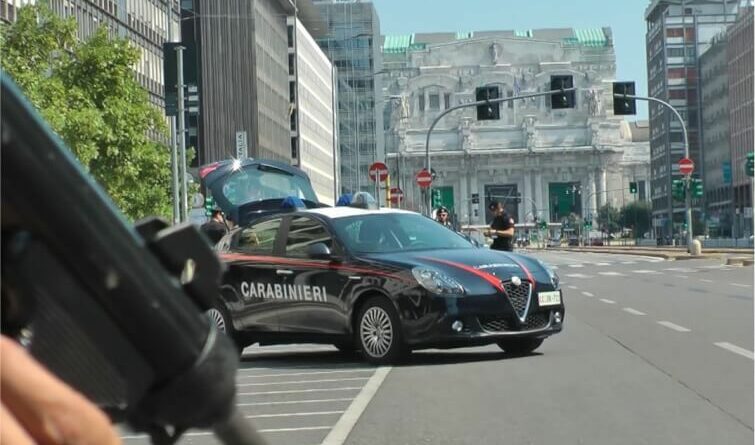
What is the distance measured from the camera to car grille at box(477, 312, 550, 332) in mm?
12336

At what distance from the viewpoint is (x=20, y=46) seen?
33.2 meters

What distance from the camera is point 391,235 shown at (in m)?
13.5

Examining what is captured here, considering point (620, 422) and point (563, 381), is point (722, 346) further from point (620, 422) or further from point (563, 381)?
point (620, 422)

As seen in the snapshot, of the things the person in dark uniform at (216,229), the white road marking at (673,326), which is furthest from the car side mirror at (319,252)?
the white road marking at (673,326)

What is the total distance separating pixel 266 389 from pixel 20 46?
23.7 meters

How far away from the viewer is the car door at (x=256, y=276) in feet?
44.3

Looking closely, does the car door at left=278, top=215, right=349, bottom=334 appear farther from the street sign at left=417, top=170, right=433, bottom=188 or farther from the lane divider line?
the street sign at left=417, top=170, right=433, bottom=188

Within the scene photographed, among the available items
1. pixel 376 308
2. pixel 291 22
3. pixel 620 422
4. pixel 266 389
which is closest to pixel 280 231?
pixel 376 308

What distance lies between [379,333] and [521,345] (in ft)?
5.66

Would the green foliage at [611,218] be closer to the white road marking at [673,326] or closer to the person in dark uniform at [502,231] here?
the person in dark uniform at [502,231]

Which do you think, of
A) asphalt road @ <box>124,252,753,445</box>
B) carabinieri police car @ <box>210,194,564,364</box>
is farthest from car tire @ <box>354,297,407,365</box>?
asphalt road @ <box>124,252,753,445</box>

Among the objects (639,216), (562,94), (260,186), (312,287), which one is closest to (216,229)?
(312,287)

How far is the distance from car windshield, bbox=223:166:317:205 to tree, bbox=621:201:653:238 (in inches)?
6076

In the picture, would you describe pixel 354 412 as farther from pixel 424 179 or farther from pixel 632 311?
pixel 424 179
